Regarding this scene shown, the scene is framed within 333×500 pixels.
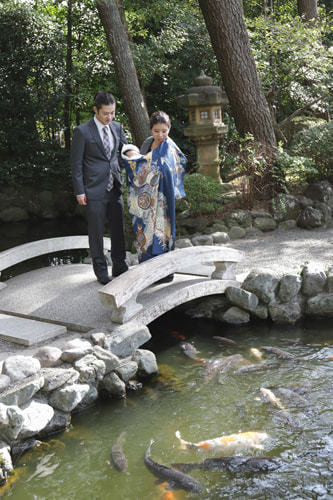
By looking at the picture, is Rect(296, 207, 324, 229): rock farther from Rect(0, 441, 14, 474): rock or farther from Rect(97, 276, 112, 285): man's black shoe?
Rect(0, 441, 14, 474): rock

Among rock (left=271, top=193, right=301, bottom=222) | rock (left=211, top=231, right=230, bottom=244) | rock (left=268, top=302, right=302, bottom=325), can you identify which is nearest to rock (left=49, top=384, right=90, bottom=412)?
rock (left=268, top=302, right=302, bottom=325)

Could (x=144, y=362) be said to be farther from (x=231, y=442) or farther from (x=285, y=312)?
(x=285, y=312)

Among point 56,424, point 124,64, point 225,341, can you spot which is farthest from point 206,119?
point 56,424

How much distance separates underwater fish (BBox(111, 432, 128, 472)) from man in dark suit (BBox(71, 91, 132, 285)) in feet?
7.12

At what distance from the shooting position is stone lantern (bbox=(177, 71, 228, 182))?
9.99 meters

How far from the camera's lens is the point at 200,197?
29.6 ft

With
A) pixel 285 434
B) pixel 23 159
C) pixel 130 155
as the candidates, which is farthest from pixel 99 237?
pixel 23 159

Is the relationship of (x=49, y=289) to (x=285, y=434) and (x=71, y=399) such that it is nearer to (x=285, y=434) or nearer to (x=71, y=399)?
(x=71, y=399)

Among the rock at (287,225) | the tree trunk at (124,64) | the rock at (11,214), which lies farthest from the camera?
the rock at (11,214)

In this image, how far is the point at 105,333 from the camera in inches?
180

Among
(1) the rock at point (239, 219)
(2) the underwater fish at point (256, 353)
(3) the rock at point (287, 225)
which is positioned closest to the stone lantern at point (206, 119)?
(1) the rock at point (239, 219)

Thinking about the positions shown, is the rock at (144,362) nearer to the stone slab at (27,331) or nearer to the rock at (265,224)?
the stone slab at (27,331)

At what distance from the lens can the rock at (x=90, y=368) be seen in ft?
13.5

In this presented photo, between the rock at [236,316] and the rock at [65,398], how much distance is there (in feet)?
8.01
